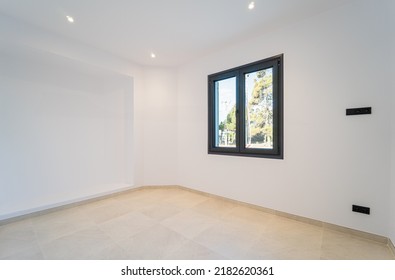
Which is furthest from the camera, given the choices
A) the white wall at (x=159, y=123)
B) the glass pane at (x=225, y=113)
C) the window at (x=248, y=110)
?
the white wall at (x=159, y=123)

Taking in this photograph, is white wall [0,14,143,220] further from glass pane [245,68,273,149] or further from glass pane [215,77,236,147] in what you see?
glass pane [245,68,273,149]

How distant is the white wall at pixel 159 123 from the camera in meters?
3.98

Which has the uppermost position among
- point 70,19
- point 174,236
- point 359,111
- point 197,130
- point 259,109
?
point 70,19

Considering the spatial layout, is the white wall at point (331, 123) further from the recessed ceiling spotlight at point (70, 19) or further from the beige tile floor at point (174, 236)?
the recessed ceiling spotlight at point (70, 19)

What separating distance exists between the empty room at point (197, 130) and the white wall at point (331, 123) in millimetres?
14

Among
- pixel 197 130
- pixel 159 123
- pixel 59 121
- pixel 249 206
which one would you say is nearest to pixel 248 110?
pixel 197 130

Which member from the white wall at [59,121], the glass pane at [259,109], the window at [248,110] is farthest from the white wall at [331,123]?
the white wall at [59,121]

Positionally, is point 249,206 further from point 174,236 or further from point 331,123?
point 331,123

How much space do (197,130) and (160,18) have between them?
199cm

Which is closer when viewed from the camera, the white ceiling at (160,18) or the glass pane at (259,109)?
the white ceiling at (160,18)

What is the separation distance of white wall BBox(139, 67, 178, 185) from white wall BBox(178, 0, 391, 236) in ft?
5.43

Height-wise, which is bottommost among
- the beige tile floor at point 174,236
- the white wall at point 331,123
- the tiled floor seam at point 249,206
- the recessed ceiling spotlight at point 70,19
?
the beige tile floor at point 174,236

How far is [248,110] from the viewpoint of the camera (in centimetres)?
299

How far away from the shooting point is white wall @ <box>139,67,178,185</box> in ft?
13.0
